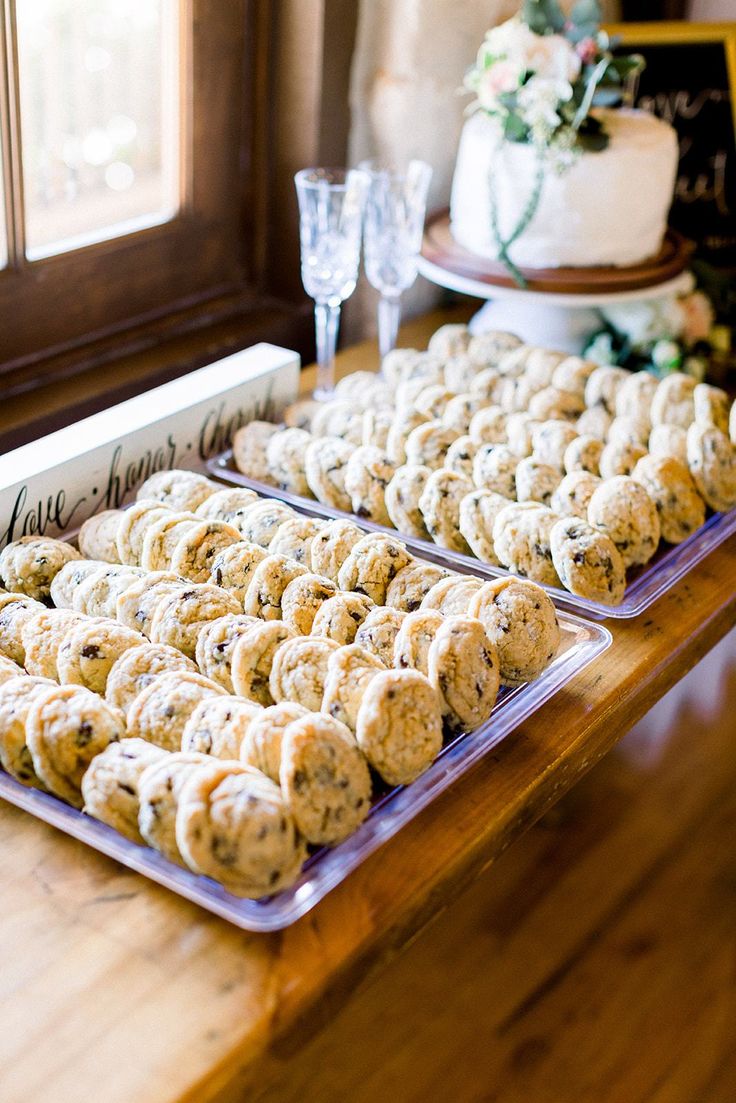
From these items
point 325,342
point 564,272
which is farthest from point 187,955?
point 564,272

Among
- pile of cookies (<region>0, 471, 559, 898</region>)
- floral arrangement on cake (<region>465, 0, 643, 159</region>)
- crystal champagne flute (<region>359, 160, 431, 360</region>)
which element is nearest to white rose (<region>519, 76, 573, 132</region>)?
floral arrangement on cake (<region>465, 0, 643, 159</region>)

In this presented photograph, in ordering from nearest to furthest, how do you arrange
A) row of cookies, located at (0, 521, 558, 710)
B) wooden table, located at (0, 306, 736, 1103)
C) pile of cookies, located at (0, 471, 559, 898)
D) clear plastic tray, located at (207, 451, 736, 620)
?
wooden table, located at (0, 306, 736, 1103), pile of cookies, located at (0, 471, 559, 898), row of cookies, located at (0, 521, 558, 710), clear plastic tray, located at (207, 451, 736, 620)

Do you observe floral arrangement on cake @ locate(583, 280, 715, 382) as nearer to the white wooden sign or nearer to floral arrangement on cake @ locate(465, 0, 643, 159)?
floral arrangement on cake @ locate(465, 0, 643, 159)

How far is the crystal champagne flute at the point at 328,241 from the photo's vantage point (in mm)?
1488

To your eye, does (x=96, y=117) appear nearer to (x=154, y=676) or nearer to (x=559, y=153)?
(x=559, y=153)

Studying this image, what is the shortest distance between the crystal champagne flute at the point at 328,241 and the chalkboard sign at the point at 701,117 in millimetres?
592

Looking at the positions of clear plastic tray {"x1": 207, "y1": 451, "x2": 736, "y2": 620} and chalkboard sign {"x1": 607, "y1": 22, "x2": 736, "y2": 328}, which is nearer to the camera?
clear plastic tray {"x1": 207, "y1": 451, "x2": 736, "y2": 620}

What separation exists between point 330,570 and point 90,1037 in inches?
19.4

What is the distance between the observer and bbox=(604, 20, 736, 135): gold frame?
1.85 meters

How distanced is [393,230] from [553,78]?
0.93 ft

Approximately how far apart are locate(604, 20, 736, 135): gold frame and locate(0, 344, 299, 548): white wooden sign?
0.84m

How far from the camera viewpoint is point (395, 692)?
86 cm

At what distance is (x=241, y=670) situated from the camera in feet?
3.03

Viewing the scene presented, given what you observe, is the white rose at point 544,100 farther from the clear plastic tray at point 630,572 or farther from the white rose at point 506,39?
the clear plastic tray at point 630,572
